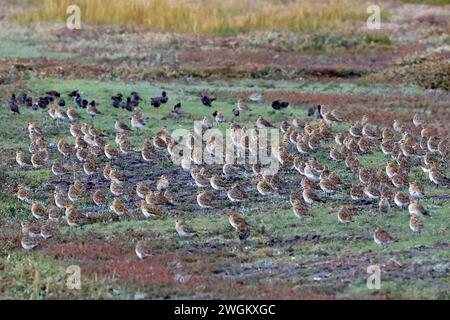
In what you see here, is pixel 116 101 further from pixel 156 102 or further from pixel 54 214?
pixel 54 214

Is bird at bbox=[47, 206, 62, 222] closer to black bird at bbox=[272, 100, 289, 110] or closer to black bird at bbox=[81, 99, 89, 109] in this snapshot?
black bird at bbox=[81, 99, 89, 109]

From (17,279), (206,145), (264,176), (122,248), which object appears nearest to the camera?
(17,279)

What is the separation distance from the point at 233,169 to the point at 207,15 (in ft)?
74.6

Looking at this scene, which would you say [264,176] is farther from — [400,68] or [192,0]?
[192,0]

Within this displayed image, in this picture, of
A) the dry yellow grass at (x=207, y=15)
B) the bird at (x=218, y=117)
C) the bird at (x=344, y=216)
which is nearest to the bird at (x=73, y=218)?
the bird at (x=344, y=216)

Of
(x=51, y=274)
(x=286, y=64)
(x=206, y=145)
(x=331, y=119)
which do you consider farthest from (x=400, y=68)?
(x=51, y=274)

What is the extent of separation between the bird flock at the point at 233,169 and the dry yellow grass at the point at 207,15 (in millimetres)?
15811

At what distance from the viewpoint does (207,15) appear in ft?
139

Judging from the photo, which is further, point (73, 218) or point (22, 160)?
point (22, 160)

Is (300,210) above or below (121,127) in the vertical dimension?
above

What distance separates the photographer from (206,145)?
2217 cm

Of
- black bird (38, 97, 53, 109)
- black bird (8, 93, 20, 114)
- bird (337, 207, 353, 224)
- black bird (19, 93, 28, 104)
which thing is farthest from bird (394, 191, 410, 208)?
black bird (19, 93, 28, 104)

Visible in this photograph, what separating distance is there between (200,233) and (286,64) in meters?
18.4

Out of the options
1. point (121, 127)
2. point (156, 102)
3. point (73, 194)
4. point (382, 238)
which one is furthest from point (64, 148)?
point (382, 238)
